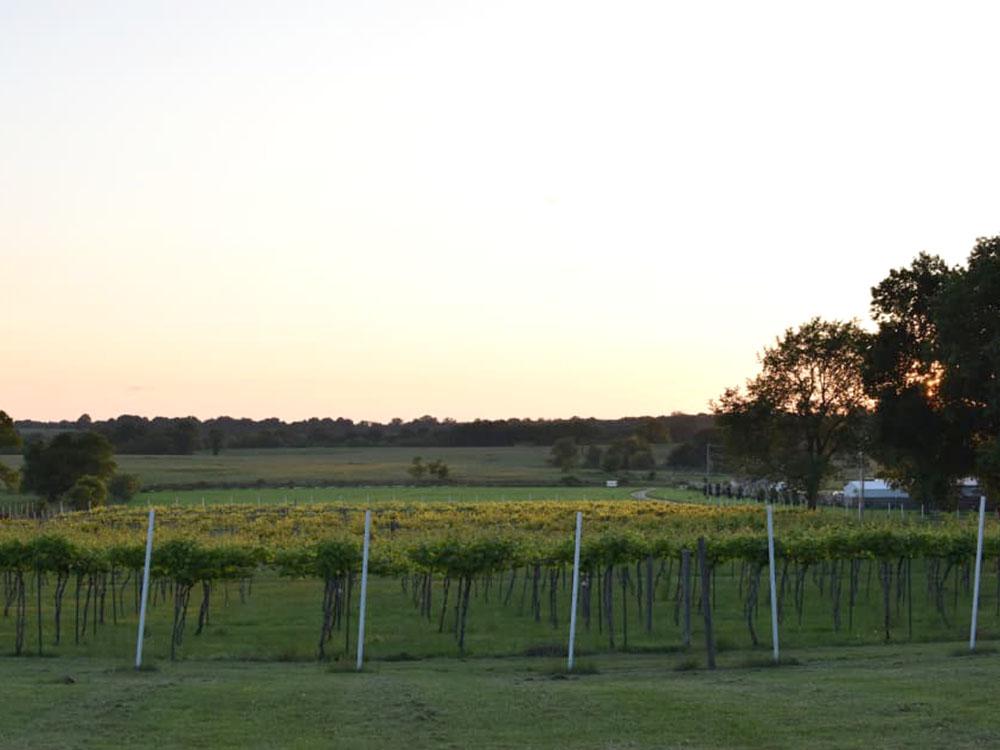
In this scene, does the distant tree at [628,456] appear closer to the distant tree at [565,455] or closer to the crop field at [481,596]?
the distant tree at [565,455]

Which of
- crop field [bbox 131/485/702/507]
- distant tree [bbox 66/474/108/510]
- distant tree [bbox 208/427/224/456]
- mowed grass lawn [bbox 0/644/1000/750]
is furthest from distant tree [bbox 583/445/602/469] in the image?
mowed grass lawn [bbox 0/644/1000/750]

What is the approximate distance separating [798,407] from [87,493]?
1877 inches

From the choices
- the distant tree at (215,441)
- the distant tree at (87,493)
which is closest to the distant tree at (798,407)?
the distant tree at (87,493)

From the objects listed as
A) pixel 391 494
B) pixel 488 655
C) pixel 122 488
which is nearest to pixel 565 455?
pixel 391 494

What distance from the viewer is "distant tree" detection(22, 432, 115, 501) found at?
315 ft

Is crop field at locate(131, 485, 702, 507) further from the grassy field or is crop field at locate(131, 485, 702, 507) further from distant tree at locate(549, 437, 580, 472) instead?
distant tree at locate(549, 437, 580, 472)

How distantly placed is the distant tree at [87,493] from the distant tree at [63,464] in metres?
5.02

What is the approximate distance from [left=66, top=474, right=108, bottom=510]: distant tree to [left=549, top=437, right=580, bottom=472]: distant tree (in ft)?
243

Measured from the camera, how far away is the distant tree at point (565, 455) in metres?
158

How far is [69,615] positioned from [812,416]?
52.3m

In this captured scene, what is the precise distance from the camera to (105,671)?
18078 millimetres

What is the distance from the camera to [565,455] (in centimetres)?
16000

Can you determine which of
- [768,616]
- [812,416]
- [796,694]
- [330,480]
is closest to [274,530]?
[768,616]

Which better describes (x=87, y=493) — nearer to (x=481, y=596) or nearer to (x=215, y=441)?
(x=481, y=596)
